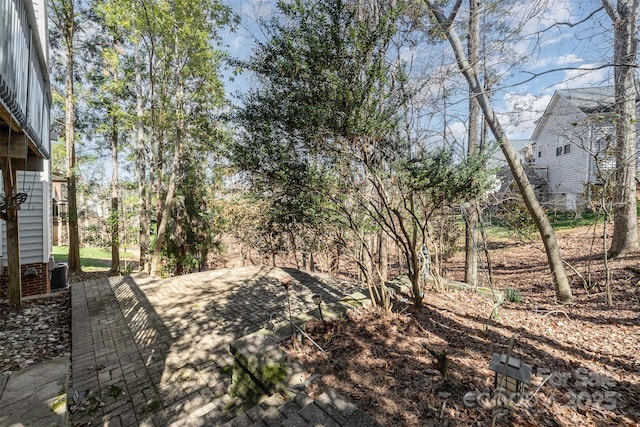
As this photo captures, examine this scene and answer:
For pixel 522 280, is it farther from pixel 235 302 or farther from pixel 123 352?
pixel 123 352

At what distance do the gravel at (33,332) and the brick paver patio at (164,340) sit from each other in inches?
8.7

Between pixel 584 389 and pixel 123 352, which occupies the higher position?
pixel 584 389

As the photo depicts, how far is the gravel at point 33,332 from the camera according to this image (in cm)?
Answer: 385

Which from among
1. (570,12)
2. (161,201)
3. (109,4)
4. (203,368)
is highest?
(109,4)

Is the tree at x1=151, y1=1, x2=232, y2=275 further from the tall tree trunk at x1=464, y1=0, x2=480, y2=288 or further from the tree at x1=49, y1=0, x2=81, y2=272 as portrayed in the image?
the tall tree trunk at x1=464, y1=0, x2=480, y2=288

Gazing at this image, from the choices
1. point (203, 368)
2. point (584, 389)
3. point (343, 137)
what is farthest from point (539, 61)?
point (203, 368)

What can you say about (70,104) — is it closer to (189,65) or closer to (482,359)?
(189,65)

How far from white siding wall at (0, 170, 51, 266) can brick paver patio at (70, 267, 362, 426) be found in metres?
1.21

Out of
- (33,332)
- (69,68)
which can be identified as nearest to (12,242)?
(33,332)

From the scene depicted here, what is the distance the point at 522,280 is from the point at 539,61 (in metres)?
5.42

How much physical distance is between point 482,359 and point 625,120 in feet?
18.2

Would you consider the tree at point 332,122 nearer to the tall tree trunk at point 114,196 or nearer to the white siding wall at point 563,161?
the tall tree trunk at point 114,196

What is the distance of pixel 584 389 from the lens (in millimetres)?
2492

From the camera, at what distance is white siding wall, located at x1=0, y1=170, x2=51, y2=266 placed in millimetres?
6238
